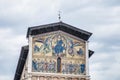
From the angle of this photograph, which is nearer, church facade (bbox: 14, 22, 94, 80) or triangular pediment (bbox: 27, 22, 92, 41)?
church facade (bbox: 14, 22, 94, 80)

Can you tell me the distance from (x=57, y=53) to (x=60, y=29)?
2564mm

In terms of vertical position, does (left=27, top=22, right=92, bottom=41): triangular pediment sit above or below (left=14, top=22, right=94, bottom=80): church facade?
above

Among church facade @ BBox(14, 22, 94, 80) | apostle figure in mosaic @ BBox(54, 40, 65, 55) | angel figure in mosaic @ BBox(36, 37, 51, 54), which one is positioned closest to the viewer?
church facade @ BBox(14, 22, 94, 80)

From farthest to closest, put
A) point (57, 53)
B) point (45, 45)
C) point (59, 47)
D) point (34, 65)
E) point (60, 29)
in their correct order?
point (60, 29)
point (59, 47)
point (57, 53)
point (45, 45)
point (34, 65)

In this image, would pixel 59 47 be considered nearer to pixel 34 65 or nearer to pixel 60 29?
pixel 60 29

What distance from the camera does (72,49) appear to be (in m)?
40.9

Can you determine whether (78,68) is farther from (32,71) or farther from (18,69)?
(18,69)

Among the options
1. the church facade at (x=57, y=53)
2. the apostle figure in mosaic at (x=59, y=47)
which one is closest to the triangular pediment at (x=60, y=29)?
the church facade at (x=57, y=53)

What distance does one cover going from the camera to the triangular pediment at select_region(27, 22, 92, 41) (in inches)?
1580

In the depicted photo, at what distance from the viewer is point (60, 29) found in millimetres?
41062

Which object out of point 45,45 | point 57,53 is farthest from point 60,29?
point 57,53

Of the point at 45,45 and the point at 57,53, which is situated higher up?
Result: the point at 45,45

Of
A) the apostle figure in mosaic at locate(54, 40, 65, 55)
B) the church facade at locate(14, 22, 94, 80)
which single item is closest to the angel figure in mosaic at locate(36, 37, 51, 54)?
the church facade at locate(14, 22, 94, 80)

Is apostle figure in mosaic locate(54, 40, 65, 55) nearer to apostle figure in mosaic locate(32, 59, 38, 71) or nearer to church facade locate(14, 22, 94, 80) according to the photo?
church facade locate(14, 22, 94, 80)
